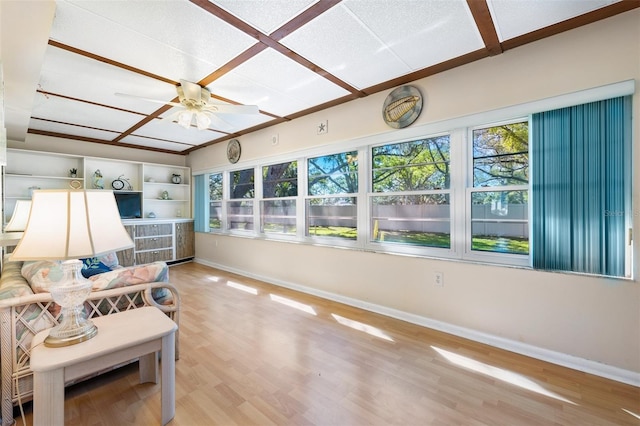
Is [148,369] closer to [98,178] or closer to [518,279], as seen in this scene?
[518,279]

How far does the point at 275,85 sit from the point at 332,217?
176cm

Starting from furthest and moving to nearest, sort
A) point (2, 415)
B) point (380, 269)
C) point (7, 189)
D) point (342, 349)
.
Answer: point (7, 189) → point (380, 269) → point (342, 349) → point (2, 415)

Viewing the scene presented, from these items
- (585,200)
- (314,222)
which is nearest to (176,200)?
(314,222)

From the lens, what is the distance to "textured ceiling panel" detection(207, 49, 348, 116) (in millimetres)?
2402

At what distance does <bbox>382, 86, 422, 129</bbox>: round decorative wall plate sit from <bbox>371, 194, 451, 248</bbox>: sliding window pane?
2.65ft

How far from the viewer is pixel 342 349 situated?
90.1 inches

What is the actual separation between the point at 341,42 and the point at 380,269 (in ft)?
7.40

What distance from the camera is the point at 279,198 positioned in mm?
4336

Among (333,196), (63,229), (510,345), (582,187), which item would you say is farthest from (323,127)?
(510,345)

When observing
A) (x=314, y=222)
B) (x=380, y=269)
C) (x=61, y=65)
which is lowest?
(x=380, y=269)

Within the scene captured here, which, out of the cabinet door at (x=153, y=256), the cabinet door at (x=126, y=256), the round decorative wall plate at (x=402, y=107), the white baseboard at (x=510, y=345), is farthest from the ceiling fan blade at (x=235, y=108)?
the cabinet door at (x=153, y=256)

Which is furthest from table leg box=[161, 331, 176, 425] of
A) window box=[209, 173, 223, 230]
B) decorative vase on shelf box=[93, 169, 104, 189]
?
decorative vase on shelf box=[93, 169, 104, 189]

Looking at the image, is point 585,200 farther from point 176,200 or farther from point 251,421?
point 176,200

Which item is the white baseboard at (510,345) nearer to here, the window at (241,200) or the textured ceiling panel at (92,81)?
the window at (241,200)
